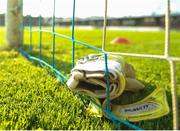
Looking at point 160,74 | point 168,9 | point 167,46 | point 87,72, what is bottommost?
point 160,74

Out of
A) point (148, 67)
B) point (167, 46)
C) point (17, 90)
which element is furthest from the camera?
point (148, 67)

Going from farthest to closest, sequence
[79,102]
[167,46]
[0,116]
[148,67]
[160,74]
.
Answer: [148,67], [160,74], [79,102], [0,116], [167,46]

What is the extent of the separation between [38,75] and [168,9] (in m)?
1.47

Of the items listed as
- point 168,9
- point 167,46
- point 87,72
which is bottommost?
point 87,72

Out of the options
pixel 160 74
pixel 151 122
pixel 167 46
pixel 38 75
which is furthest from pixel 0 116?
pixel 160 74

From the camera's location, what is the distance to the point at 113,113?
62.3 inches

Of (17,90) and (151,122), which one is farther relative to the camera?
(17,90)

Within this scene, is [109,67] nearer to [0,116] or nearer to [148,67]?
[0,116]

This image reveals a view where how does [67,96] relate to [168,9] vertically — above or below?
below

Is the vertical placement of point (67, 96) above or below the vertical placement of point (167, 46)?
below

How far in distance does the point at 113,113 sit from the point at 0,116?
1.65 ft

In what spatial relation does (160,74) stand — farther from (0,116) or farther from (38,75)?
(0,116)

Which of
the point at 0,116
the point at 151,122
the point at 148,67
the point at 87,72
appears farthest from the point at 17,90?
the point at 148,67

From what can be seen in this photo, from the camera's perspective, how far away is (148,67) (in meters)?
3.49
